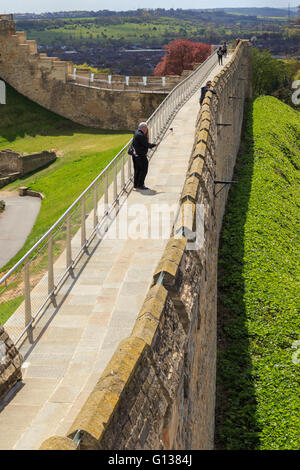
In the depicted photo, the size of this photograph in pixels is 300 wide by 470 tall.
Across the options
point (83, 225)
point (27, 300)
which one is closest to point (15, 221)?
point (83, 225)

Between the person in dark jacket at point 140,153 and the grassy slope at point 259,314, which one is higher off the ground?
the person in dark jacket at point 140,153

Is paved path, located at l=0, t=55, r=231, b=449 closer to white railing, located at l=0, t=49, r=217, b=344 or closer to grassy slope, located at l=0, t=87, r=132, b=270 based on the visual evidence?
white railing, located at l=0, t=49, r=217, b=344

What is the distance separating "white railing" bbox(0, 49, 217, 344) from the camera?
300 inches

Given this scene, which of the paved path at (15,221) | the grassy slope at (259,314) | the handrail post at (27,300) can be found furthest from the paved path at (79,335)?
the paved path at (15,221)

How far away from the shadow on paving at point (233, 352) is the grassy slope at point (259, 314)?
0.06ft

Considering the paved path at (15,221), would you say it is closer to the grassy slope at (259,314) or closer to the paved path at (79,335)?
the grassy slope at (259,314)

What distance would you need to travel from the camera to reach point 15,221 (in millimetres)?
22797

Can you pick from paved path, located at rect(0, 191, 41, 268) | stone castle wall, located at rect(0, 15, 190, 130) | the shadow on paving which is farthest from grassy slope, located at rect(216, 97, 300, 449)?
stone castle wall, located at rect(0, 15, 190, 130)

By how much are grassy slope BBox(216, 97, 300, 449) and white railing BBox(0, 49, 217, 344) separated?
381 cm

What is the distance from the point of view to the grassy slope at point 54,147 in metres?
23.3

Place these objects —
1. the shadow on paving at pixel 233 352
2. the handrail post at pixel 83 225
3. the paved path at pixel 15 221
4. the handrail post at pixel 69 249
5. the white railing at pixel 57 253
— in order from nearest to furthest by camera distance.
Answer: the white railing at pixel 57 253, the handrail post at pixel 69 249, the handrail post at pixel 83 225, the shadow on paving at pixel 233 352, the paved path at pixel 15 221

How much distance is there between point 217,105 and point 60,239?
32.7 feet

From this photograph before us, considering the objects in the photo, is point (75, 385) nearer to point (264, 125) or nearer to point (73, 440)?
point (73, 440)

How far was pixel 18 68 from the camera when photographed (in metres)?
38.3
